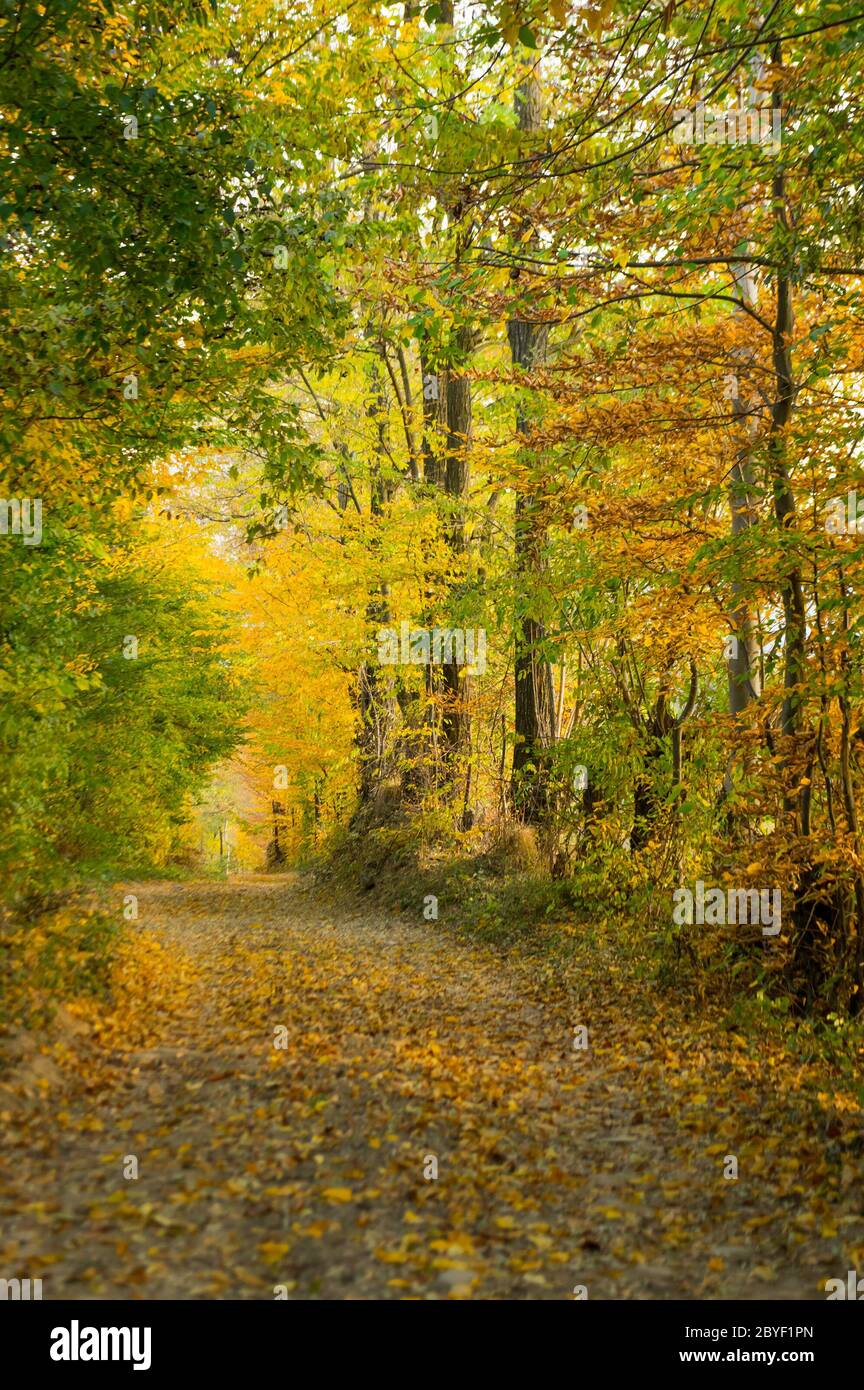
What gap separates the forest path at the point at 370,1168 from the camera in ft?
12.7

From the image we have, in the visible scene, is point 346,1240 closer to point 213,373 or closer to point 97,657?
point 213,373

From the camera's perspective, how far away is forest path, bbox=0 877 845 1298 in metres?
3.88

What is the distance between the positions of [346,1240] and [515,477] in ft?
20.5

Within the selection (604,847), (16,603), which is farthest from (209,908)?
(16,603)

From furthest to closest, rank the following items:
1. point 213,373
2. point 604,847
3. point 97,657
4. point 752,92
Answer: point 97,657
point 604,847
point 213,373
point 752,92

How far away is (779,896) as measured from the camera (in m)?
7.00

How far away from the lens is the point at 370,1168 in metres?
4.77

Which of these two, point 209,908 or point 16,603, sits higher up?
point 16,603

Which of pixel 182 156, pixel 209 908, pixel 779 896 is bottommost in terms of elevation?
pixel 209 908
